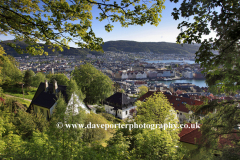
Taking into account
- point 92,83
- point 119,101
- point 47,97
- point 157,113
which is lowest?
point 119,101

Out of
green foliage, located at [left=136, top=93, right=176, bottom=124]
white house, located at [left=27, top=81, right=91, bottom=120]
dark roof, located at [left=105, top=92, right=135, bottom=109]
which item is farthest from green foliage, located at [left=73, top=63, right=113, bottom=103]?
green foliage, located at [left=136, top=93, right=176, bottom=124]

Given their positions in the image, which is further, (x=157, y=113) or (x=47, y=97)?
(x=47, y=97)

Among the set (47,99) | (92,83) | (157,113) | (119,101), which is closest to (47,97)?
(47,99)

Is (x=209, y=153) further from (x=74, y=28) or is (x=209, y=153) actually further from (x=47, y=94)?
(x=47, y=94)

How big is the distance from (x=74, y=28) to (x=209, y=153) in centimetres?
590

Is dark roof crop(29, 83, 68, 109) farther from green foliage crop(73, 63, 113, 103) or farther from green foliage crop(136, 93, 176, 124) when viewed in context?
green foliage crop(136, 93, 176, 124)

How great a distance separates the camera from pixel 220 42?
3205 millimetres

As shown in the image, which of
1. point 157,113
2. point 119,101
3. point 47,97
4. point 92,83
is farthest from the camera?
point 92,83

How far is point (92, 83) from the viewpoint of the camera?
26875mm

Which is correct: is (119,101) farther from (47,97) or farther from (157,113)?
(157,113)

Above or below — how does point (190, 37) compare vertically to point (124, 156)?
above

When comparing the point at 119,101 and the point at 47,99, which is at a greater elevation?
the point at 47,99

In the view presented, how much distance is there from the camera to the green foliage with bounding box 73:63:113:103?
1045 inches

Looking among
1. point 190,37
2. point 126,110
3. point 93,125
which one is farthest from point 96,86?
point 190,37
